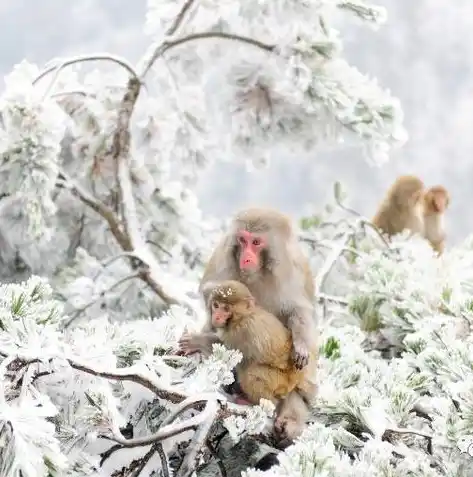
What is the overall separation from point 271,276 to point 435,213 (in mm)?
1466

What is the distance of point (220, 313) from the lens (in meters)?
0.90

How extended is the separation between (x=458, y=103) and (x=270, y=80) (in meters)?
2.68

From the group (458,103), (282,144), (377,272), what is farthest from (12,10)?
(377,272)

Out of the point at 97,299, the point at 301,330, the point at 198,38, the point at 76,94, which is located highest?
the point at 198,38

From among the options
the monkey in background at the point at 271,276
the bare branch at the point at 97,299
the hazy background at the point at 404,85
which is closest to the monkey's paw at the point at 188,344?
the monkey in background at the point at 271,276

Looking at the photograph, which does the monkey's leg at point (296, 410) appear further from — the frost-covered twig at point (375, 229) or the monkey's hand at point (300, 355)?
the frost-covered twig at point (375, 229)

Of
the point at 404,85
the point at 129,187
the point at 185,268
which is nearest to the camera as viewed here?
the point at 129,187

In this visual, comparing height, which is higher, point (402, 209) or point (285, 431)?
point (402, 209)

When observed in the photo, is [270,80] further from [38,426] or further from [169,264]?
[38,426]

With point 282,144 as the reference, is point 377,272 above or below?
below

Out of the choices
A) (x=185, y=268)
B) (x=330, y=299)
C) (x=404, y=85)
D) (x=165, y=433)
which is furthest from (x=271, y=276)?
(x=404, y=85)

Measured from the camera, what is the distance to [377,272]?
1.54 metres

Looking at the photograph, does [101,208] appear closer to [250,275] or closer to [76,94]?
[76,94]

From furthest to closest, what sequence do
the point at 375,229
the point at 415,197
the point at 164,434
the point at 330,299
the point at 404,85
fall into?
1. the point at 404,85
2. the point at 415,197
3. the point at 375,229
4. the point at 330,299
5. the point at 164,434
